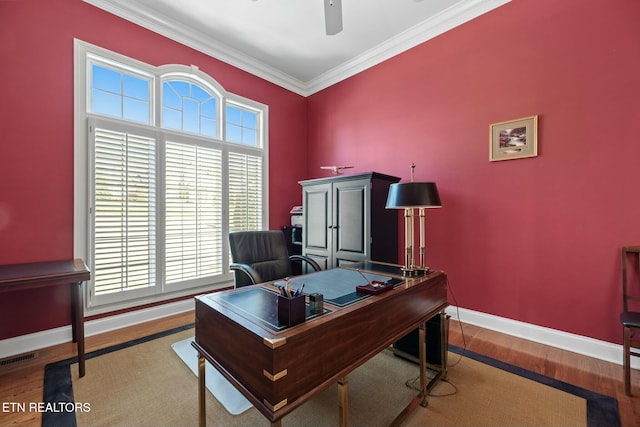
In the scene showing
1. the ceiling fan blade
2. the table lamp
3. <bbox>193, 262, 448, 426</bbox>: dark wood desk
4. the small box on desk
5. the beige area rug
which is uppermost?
the ceiling fan blade

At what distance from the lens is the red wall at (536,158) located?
2.20m

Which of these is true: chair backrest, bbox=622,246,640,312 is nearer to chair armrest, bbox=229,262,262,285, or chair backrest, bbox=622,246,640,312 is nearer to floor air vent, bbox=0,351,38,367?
chair armrest, bbox=229,262,262,285

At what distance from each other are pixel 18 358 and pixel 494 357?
3921 millimetres

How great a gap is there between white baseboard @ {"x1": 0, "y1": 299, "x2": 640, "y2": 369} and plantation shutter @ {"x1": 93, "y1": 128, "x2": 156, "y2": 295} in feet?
1.07

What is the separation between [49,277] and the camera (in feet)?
6.32

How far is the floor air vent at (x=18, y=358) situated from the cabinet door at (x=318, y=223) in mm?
2721

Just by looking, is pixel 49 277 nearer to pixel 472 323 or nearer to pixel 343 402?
pixel 343 402

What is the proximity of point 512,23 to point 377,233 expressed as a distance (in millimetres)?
2404

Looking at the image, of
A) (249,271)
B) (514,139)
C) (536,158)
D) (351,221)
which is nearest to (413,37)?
(514,139)

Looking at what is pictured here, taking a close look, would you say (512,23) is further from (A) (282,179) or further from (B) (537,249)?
(A) (282,179)

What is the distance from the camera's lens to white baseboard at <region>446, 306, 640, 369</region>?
2203 millimetres

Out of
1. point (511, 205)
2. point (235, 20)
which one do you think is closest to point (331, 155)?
point (235, 20)

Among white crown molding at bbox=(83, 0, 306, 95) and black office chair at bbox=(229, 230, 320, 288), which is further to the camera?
white crown molding at bbox=(83, 0, 306, 95)

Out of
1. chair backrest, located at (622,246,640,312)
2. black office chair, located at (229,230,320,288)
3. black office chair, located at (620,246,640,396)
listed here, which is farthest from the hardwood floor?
black office chair, located at (229,230,320,288)
